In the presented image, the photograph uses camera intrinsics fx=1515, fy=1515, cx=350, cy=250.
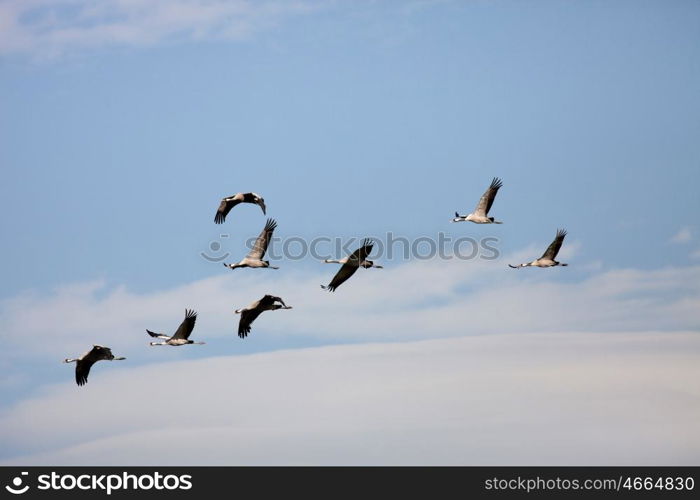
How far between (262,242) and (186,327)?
15.7 ft

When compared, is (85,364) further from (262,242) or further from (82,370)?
(262,242)

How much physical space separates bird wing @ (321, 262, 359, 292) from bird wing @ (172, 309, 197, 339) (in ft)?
20.9

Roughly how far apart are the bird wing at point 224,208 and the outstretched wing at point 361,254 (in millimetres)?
7667

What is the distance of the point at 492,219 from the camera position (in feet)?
216

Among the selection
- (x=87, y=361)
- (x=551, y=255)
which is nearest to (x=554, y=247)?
(x=551, y=255)

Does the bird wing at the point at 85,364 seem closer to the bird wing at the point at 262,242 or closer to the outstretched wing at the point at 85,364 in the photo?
the outstretched wing at the point at 85,364

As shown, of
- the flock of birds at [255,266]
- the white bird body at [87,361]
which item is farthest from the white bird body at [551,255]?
the white bird body at [87,361]

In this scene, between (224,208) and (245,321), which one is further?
(224,208)

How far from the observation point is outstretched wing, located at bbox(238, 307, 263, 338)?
204 ft

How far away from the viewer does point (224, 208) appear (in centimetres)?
6456

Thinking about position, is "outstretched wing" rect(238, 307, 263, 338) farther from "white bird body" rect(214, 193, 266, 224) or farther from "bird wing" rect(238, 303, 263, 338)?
"white bird body" rect(214, 193, 266, 224)

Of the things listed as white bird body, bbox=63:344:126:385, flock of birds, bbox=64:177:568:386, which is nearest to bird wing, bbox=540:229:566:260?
flock of birds, bbox=64:177:568:386
